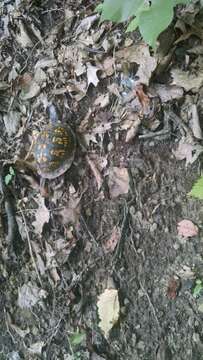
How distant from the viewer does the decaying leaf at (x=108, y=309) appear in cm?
315

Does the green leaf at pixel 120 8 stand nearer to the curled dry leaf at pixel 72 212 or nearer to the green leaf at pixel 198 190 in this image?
the green leaf at pixel 198 190

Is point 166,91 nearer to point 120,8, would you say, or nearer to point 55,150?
point 55,150

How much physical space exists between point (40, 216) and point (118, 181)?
69 centimetres

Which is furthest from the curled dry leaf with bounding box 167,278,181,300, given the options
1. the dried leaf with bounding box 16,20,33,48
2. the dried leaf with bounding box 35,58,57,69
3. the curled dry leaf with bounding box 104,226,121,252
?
the dried leaf with bounding box 16,20,33,48

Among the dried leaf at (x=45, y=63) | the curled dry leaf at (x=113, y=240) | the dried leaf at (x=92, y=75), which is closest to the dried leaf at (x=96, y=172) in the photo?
the curled dry leaf at (x=113, y=240)

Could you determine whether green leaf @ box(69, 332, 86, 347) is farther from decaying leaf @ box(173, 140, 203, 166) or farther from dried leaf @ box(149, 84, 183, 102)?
dried leaf @ box(149, 84, 183, 102)

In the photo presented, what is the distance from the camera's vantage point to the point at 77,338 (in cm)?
331

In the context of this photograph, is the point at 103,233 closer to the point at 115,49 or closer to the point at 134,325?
the point at 134,325

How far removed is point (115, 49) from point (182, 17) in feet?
1.84

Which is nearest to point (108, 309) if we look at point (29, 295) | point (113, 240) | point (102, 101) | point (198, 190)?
point (113, 240)

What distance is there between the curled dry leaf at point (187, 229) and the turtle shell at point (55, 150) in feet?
3.10

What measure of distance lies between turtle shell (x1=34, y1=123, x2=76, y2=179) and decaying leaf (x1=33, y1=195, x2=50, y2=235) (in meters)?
0.21

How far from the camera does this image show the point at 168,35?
3.12 metres

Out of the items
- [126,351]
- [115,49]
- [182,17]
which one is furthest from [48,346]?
[182,17]
